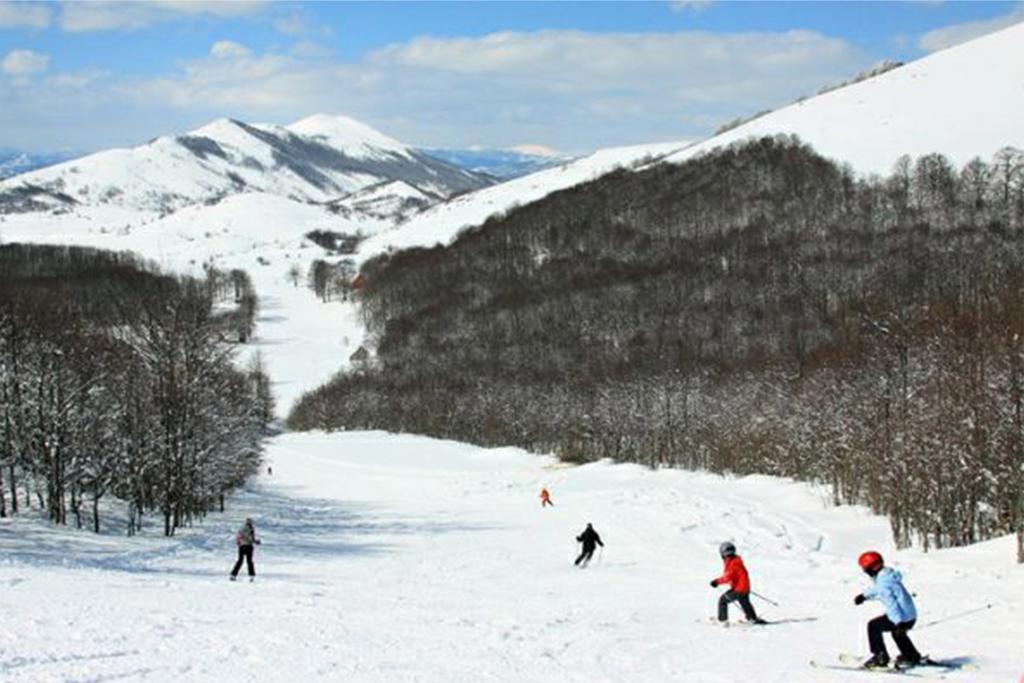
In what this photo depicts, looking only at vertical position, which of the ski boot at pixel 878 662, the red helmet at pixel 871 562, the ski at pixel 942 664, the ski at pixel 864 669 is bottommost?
the ski at pixel 864 669

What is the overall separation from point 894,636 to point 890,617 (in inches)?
13.5

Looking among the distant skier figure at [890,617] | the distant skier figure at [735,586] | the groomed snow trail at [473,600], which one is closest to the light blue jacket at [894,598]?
the distant skier figure at [890,617]

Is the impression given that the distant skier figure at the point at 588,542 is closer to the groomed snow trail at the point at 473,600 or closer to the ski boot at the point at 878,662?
the groomed snow trail at the point at 473,600

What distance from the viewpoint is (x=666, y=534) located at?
39844mm

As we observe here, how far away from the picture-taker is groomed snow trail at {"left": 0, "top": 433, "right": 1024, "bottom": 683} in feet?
49.2

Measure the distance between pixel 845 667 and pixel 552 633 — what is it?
5.65 metres

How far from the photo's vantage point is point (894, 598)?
14305mm

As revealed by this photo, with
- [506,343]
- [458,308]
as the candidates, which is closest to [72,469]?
[506,343]

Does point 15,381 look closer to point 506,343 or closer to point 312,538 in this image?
point 312,538

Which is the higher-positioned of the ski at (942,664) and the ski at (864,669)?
the ski at (942,664)

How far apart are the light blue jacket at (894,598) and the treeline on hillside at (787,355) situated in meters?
13.3

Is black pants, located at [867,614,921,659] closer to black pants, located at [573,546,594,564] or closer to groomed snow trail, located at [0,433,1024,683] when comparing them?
groomed snow trail, located at [0,433,1024,683]

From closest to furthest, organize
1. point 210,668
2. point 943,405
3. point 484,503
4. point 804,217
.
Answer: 1. point 210,668
2. point 943,405
3. point 484,503
4. point 804,217

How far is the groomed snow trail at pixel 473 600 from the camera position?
15.0 meters
